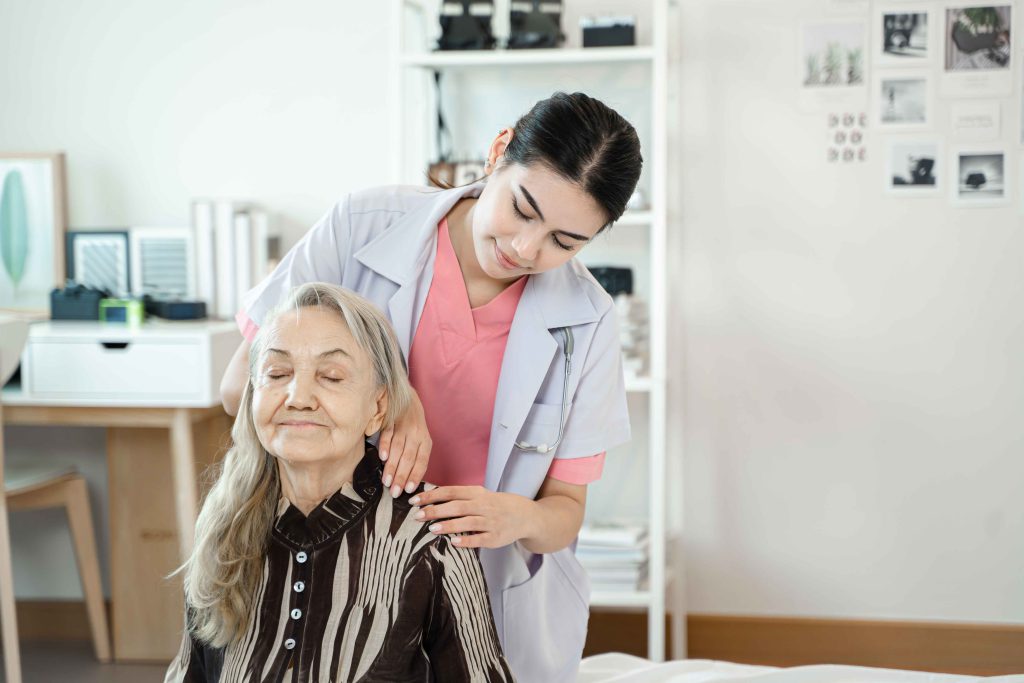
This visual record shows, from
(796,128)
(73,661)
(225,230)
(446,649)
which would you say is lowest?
(73,661)

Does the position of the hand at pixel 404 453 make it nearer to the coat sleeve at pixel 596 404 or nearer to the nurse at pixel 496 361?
the nurse at pixel 496 361

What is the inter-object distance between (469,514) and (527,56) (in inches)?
64.1

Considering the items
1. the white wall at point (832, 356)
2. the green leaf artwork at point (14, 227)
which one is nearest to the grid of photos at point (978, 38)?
the white wall at point (832, 356)

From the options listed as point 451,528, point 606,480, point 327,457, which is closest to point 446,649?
point 451,528

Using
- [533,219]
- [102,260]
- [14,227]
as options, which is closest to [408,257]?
Result: [533,219]

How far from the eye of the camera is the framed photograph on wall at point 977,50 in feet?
9.68

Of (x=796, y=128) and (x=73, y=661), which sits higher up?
(x=796, y=128)

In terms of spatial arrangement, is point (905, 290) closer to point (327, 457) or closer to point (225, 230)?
point (225, 230)

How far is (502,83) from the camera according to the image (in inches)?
124

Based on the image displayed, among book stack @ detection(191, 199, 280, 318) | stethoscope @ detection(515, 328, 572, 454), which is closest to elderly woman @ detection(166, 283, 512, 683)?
stethoscope @ detection(515, 328, 572, 454)

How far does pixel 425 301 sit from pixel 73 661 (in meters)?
2.16

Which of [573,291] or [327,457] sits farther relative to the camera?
[573,291]

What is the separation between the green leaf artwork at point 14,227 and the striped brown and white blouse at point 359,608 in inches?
89.0

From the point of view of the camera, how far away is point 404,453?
57.7 inches
